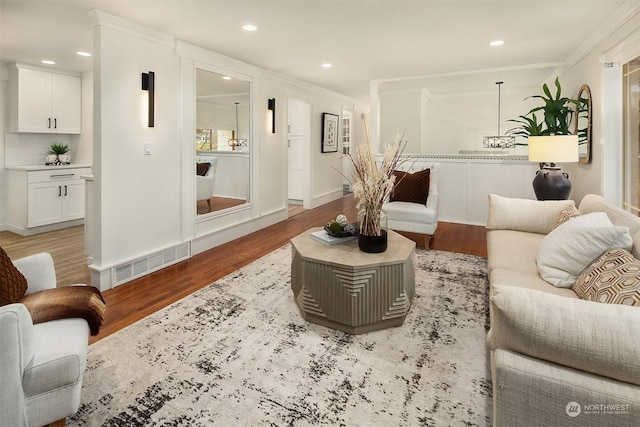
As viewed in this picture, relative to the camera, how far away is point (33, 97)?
204 inches

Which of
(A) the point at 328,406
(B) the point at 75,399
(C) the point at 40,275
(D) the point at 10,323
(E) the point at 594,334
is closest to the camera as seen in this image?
(E) the point at 594,334

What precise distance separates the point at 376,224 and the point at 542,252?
1.05m

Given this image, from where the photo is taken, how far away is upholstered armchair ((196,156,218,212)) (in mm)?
4312

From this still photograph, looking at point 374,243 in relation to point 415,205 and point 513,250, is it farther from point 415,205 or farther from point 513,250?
point 415,205

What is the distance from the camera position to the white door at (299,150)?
7.14 m

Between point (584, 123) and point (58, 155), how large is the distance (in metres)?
7.17

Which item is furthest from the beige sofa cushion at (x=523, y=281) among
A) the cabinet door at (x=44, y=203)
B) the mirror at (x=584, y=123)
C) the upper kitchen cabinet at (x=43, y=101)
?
the upper kitchen cabinet at (x=43, y=101)

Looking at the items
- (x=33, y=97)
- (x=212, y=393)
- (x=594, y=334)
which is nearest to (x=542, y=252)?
(x=594, y=334)

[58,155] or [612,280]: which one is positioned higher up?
[58,155]

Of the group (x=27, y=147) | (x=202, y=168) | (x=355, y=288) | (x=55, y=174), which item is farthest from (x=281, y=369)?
(x=27, y=147)

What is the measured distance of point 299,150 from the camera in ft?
25.3

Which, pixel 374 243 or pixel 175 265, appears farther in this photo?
pixel 175 265

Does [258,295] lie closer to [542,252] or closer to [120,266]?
[120,266]

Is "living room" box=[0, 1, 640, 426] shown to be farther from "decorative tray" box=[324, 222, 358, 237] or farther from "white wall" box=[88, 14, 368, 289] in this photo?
"decorative tray" box=[324, 222, 358, 237]
